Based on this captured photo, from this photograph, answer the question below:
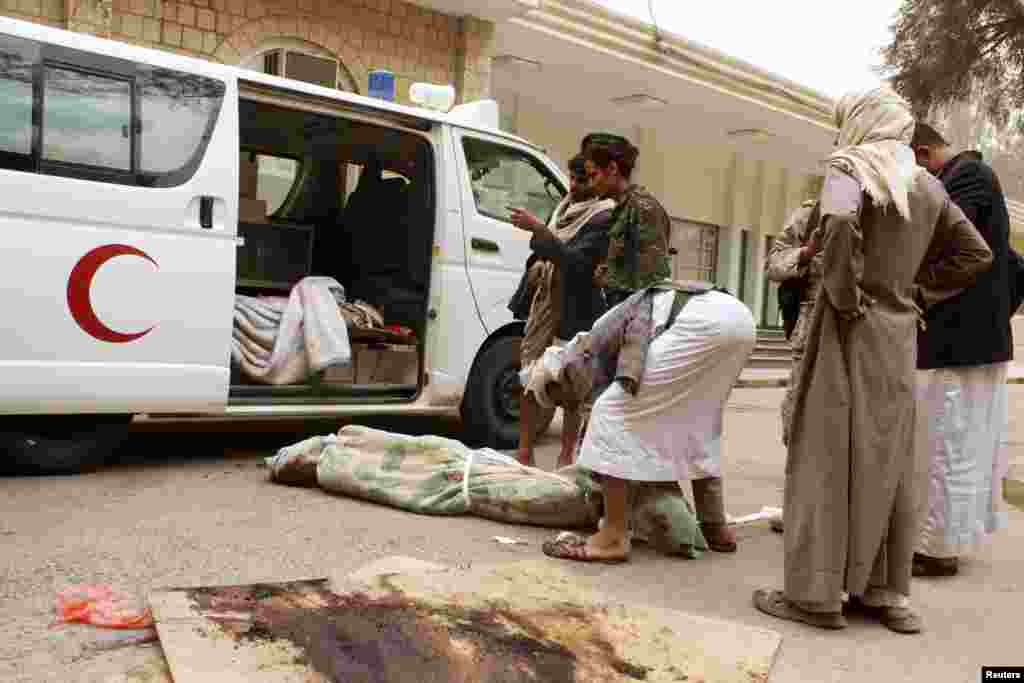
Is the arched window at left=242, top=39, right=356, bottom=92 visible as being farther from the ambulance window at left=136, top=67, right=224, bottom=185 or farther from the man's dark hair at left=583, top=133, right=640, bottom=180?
the man's dark hair at left=583, top=133, right=640, bottom=180

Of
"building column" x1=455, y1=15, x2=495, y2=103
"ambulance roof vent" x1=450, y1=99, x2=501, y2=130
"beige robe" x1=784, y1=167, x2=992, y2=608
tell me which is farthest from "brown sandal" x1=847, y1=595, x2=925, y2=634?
"building column" x1=455, y1=15, x2=495, y2=103

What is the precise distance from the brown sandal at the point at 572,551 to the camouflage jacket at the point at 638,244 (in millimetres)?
1291

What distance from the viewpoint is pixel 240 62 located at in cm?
948

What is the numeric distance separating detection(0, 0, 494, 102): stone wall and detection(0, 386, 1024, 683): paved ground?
15.2ft

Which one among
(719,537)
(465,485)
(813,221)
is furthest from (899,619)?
(465,485)

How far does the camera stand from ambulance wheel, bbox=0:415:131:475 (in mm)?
4824

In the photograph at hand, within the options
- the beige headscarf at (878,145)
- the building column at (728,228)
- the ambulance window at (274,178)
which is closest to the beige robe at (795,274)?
the beige headscarf at (878,145)

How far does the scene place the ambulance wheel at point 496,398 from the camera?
626 centimetres

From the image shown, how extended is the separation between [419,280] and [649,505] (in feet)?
8.24

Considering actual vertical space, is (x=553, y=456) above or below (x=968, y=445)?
below

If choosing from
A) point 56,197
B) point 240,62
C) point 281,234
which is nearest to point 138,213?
point 56,197

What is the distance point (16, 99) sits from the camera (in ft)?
14.8

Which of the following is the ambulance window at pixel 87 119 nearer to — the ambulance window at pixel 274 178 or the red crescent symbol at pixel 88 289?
the red crescent symbol at pixel 88 289

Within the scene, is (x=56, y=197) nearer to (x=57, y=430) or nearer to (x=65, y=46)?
(x=65, y=46)
